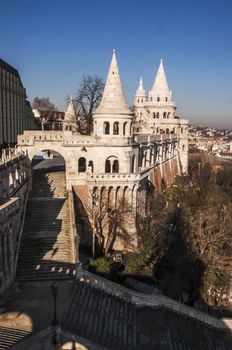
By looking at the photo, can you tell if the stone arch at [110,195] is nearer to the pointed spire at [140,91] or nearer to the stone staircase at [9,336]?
the stone staircase at [9,336]

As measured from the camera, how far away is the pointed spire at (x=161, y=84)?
45.8 meters

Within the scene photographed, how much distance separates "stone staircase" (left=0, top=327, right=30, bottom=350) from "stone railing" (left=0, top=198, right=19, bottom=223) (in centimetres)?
388

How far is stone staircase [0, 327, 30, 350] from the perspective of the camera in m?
10.5

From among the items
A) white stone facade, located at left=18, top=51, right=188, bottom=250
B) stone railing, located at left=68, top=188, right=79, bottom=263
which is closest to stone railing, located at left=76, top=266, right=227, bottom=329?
stone railing, located at left=68, top=188, right=79, bottom=263

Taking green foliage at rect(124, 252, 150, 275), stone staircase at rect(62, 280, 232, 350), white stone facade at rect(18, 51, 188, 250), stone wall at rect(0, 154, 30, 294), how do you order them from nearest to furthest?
stone staircase at rect(62, 280, 232, 350) → stone wall at rect(0, 154, 30, 294) → green foliage at rect(124, 252, 150, 275) → white stone facade at rect(18, 51, 188, 250)

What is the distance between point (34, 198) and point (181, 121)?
30.9 meters

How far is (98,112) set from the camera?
24.2m

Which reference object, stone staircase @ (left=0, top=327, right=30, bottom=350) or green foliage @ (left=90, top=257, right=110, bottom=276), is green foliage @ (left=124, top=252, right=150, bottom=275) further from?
stone staircase @ (left=0, top=327, right=30, bottom=350)

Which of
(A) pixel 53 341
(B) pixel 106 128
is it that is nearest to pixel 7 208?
(A) pixel 53 341

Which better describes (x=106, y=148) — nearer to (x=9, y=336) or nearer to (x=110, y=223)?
(x=110, y=223)

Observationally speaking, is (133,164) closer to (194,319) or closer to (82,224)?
(82,224)

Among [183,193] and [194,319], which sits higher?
[183,193]

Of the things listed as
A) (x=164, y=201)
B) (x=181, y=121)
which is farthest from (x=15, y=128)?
(x=164, y=201)

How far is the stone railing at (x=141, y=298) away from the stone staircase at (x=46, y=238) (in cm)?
91
